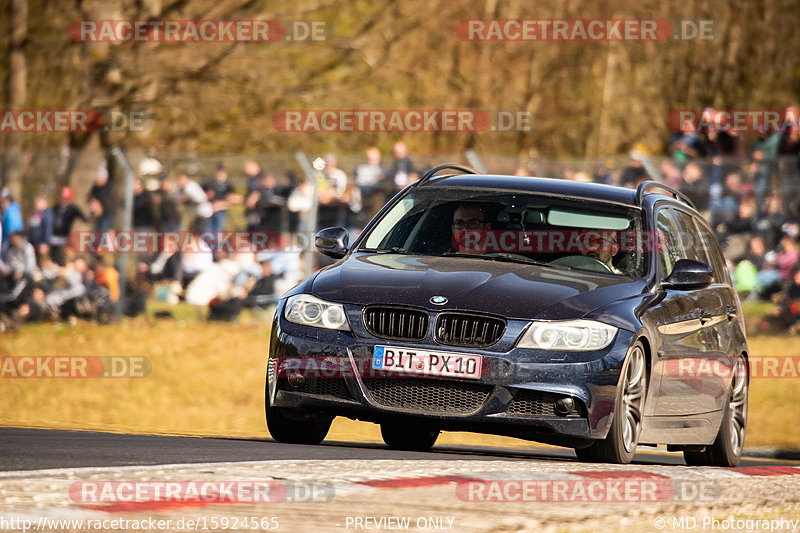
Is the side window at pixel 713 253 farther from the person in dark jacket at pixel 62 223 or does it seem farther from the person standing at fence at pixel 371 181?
the person in dark jacket at pixel 62 223

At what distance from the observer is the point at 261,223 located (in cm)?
1888

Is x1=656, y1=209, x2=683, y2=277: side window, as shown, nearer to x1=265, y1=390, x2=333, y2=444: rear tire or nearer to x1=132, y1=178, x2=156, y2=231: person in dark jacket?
x1=265, y1=390, x2=333, y2=444: rear tire

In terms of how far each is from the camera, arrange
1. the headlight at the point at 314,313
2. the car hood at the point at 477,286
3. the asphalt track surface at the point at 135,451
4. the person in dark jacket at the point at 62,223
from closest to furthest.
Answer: the asphalt track surface at the point at 135,451 < the car hood at the point at 477,286 < the headlight at the point at 314,313 < the person in dark jacket at the point at 62,223

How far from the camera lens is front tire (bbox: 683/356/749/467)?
991 cm

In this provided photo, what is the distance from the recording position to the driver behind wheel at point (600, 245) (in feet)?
28.7

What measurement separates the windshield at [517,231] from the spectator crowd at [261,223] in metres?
9.27

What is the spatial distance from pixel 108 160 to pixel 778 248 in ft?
30.9

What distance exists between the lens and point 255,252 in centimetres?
1869

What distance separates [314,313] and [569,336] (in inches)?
56.5

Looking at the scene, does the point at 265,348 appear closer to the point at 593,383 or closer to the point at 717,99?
the point at 593,383

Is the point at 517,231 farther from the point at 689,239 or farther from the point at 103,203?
the point at 103,203

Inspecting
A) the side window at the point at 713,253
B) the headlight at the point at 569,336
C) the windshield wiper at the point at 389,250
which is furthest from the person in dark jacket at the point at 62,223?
the headlight at the point at 569,336

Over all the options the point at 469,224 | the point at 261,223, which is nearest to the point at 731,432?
the point at 469,224

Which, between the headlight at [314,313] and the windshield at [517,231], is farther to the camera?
the windshield at [517,231]
